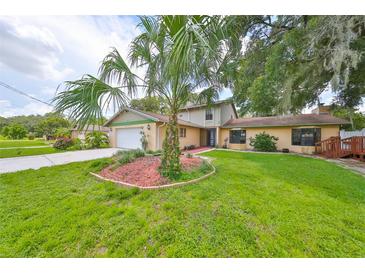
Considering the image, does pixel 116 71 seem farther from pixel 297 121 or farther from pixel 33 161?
pixel 297 121

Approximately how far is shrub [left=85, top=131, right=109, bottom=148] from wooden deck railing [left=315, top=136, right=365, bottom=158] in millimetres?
18470

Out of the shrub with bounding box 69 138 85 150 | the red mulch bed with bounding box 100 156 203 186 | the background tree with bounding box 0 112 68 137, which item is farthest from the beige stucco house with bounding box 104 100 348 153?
the background tree with bounding box 0 112 68 137

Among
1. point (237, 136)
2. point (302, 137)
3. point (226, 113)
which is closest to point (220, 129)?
point (237, 136)

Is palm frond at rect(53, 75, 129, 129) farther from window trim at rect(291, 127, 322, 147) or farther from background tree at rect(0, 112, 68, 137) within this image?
background tree at rect(0, 112, 68, 137)

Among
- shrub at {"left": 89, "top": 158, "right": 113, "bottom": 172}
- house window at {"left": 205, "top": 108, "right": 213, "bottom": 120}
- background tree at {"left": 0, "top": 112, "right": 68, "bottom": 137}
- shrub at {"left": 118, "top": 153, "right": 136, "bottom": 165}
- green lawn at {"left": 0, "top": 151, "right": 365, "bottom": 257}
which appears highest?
background tree at {"left": 0, "top": 112, "right": 68, "bottom": 137}

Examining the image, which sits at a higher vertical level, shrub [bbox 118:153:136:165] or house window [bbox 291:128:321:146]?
house window [bbox 291:128:321:146]

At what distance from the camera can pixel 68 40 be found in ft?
18.8

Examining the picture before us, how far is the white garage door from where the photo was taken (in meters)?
12.8

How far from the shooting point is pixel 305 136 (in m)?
11.6

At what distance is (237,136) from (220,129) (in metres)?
1.83

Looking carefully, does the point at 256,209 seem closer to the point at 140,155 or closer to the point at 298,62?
the point at 140,155

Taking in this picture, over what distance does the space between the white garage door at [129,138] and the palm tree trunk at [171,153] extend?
28.0 feet

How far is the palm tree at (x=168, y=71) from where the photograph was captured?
2902mm
